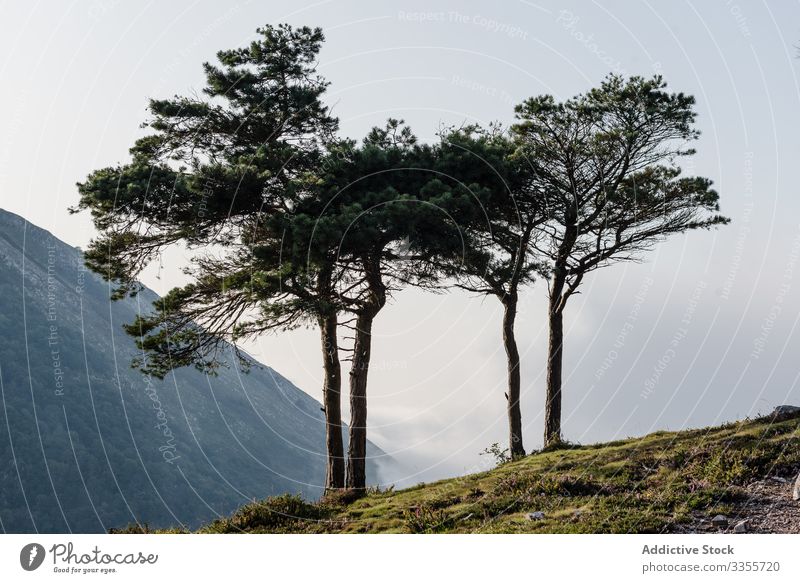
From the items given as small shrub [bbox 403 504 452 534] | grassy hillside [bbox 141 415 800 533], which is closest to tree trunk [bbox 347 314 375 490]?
grassy hillside [bbox 141 415 800 533]

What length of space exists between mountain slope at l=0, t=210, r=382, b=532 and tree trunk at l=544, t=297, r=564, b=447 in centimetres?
5765

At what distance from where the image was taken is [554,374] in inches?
1024

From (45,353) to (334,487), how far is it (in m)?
126

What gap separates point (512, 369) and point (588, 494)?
30.9 feet

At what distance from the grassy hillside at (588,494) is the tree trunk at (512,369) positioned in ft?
10.5

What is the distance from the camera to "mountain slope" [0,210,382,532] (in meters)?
107

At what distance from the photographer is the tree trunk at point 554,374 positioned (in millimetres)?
25562

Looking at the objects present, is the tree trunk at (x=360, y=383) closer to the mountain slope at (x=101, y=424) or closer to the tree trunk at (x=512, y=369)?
the tree trunk at (x=512, y=369)
